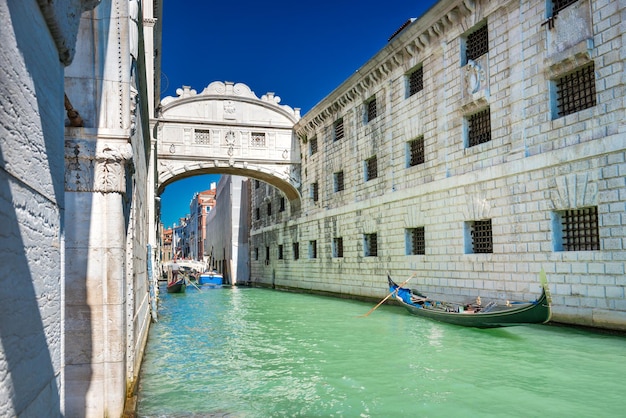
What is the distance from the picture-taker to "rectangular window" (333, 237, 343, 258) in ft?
57.5

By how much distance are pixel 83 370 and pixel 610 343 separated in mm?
6911

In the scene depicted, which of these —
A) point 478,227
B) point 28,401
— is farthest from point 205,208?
point 28,401

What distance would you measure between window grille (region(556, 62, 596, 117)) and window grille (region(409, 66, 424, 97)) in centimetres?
442

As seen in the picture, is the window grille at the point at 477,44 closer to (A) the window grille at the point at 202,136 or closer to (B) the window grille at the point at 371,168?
(B) the window grille at the point at 371,168

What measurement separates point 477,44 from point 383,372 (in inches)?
314

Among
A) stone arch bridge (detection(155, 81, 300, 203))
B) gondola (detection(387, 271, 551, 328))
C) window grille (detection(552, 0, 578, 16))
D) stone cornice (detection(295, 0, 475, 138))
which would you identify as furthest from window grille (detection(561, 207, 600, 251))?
stone arch bridge (detection(155, 81, 300, 203))

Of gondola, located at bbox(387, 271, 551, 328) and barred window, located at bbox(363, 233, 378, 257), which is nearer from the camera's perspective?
gondola, located at bbox(387, 271, 551, 328)

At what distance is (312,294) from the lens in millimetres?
19422

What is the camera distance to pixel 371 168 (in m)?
15.6

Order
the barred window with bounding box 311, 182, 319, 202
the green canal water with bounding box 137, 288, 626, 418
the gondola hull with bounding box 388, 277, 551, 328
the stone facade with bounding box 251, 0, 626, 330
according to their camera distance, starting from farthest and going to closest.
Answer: the barred window with bounding box 311, 182, 319, 202 → the stone facade with bounding box 251, 0, 626, 330 → the gondola hull with bounding box 388, 277, 551, 328 → the green canal water with bounding box 137, 288, 626, 418

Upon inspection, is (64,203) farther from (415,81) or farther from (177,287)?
(177,287)

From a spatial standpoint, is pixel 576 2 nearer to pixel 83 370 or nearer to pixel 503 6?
pixel 503 6

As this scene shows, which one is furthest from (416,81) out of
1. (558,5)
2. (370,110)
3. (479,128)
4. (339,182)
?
(339,182)

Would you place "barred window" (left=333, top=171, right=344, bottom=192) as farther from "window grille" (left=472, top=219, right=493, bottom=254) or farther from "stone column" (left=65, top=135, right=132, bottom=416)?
"stone column" (left=65, top=135, right=132, bottom=416)
